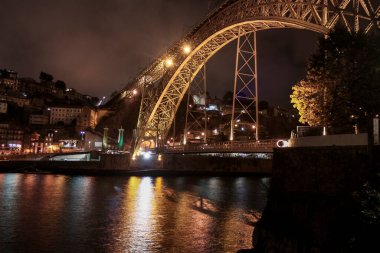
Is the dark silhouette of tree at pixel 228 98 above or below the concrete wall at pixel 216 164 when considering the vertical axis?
above

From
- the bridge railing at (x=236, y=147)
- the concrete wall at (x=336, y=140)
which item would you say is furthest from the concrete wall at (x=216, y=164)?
the concrete wall at (x=336, y=140)

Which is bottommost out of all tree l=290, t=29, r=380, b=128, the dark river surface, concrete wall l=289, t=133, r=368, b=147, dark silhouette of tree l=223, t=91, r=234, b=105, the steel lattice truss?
the dark river surface

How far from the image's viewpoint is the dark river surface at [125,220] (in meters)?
14.5

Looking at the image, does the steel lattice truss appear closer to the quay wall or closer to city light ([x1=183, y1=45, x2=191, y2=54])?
city light ([x1=183, y1=45, x2=191, y2=54])

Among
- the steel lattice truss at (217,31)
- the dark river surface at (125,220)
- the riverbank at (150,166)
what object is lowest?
the dark river surface at (125,220)

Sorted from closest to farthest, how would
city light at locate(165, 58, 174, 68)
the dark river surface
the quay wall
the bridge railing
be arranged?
the quay wall
the dark river surface
the bridge railing
city light at locate(165, 58, 174, 68)

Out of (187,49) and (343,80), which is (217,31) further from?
(343,80)

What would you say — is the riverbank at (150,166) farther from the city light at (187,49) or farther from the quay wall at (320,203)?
the quay wall at (320,203)

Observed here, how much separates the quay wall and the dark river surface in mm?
3201

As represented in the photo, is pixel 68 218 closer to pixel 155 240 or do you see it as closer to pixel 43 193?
pixel 155 240

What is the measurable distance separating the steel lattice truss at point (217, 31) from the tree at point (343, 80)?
1853 mm

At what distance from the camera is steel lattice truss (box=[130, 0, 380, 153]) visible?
791 inches

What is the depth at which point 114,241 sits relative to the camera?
1507 cm

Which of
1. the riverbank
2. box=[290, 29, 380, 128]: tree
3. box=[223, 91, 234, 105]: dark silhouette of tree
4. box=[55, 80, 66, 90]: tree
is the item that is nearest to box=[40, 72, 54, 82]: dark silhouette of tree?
box=[55, 80, 66, 90]: tree
